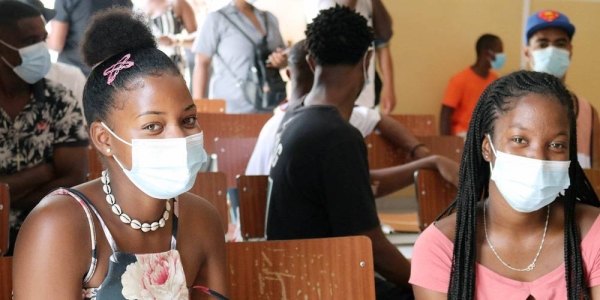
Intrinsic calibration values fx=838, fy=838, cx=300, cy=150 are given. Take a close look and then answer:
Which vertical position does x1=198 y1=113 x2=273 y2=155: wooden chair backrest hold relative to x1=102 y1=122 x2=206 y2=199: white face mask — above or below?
below

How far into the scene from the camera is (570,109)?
2184 mm

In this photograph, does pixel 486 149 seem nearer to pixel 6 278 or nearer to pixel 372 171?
pixel 372 171

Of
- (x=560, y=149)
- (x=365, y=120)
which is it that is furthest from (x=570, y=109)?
(x=365, y=120)

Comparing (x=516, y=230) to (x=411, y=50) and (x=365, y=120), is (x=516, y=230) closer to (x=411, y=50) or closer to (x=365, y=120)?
(x=365, y=120)

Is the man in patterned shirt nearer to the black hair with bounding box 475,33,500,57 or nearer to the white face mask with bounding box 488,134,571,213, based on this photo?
the white face mask with bounding box 488,134,571,213

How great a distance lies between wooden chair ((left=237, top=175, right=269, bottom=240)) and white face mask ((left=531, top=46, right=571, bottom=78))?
167 cm

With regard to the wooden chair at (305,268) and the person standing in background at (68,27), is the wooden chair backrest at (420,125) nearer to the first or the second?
the person standing in background at (68,27)

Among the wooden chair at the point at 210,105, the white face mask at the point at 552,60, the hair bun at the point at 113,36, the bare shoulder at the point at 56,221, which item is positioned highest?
the hair bun at the point at 113,36

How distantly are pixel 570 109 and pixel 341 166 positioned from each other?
2.51ft

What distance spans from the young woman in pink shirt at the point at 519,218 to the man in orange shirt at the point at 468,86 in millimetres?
4990

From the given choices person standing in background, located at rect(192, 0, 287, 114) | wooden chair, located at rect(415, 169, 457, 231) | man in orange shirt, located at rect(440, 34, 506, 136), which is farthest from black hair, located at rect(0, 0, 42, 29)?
man in orange shirt, located at rect(440, 34, 506, 136)

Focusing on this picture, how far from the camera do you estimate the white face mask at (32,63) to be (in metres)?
3.08

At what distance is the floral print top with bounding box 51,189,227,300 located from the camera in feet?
5.97

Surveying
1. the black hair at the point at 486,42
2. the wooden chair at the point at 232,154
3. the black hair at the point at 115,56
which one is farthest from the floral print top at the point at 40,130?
the black hair at the point at 486,42
